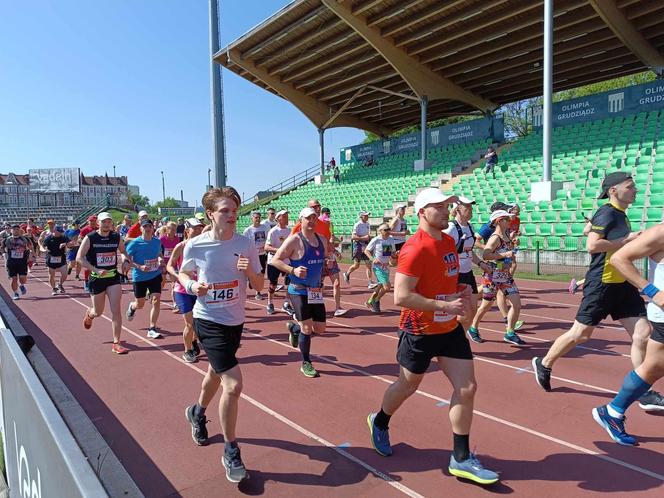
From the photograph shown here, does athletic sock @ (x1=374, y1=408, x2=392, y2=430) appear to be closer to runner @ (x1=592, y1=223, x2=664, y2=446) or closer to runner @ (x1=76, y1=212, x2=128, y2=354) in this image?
runner @ (x1=592, y1=223, x2=664, y2=446)

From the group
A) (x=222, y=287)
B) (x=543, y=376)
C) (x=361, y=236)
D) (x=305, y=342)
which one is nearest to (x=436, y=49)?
(x=361, y=236)

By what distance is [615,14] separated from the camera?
781 inches

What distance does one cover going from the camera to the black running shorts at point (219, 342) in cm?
357

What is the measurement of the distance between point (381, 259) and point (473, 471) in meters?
6.37

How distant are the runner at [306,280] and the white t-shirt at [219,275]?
182 cm

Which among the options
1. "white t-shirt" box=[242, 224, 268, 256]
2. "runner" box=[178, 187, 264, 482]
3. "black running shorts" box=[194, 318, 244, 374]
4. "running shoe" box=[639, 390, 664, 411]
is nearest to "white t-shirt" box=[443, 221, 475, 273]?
"running shoe" box=[639, 390, 664, 411]

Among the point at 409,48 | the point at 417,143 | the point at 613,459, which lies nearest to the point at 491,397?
the point at 613,459

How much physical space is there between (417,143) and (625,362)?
2917cm

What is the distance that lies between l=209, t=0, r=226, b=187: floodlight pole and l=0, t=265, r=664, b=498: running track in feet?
51.9

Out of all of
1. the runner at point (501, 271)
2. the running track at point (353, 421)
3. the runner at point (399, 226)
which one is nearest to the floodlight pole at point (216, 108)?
the runner at point (399, 226)

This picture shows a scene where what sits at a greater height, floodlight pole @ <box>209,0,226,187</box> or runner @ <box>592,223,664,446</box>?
floodlight pole @ <box>209,0,226,187</box>

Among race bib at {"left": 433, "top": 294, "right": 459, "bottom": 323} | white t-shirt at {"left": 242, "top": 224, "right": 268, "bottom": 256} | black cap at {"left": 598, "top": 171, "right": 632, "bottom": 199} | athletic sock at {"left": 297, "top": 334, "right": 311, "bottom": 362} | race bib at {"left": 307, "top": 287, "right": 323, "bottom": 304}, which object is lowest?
athletic sock at {"left": 297, "top": 334, "right": 311, "bottom": 362}

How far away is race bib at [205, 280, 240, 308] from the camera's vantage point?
3709mm

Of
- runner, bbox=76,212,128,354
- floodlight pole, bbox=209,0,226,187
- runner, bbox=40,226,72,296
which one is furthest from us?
floodlight pole, bbox=209,0,226,187
